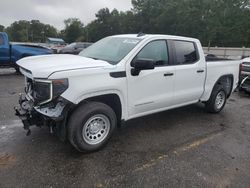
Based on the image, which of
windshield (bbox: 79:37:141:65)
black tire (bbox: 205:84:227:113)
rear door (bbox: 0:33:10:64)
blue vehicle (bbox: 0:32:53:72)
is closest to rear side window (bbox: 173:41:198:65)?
windshield (bbox: 79:37:141:65)

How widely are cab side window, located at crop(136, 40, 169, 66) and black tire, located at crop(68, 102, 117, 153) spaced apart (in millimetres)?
1117

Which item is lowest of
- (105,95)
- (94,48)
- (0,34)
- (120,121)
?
(120,121)

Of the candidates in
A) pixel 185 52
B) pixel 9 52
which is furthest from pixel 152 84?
pixel 9 52

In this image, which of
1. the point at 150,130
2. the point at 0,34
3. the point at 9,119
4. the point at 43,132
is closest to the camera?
the point at 43,132

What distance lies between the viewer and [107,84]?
335 centimetres

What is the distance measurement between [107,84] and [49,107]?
2.96ft

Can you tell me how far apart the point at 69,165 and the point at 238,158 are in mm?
2652

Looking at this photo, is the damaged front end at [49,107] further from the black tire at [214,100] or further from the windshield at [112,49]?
the black tire at [214,100]

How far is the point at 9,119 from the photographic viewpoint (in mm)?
4848

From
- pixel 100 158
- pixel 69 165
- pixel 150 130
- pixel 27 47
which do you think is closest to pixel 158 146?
pixel 150 130

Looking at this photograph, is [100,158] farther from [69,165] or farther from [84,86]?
[84,86]

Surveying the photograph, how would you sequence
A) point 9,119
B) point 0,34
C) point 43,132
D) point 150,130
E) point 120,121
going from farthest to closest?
1. point 0,34
2. point 9,119
3. point 150,130
4. point 43,132
5. point 120,121

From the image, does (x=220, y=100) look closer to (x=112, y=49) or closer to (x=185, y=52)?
(x=185, y=52)

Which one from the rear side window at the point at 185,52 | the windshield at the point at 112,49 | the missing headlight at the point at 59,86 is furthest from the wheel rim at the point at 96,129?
the rear side window at the point at 185,52
